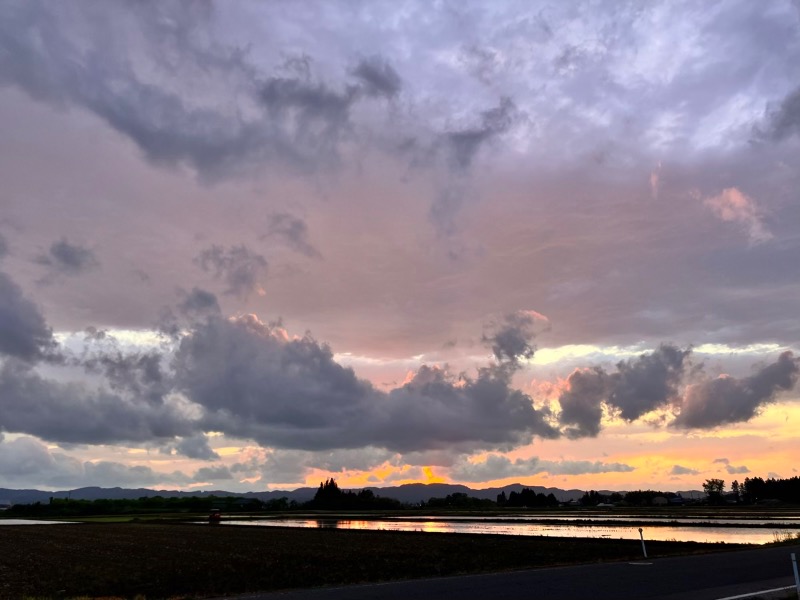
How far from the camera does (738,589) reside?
23.2 m

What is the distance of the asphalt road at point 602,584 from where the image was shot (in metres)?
22.8

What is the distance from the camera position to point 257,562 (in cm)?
4250

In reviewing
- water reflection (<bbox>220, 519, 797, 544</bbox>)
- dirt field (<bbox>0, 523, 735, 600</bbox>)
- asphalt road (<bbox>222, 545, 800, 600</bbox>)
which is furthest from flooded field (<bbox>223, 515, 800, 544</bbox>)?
asphalt road (<bbox>222, 545, 800, 600</bbox>)

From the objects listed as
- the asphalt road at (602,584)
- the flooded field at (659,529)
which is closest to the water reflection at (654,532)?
the flooded field at (659,529)

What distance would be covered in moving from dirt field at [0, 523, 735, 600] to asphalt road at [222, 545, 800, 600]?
508cm

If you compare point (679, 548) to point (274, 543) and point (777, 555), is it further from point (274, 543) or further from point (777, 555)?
point (274, 543)

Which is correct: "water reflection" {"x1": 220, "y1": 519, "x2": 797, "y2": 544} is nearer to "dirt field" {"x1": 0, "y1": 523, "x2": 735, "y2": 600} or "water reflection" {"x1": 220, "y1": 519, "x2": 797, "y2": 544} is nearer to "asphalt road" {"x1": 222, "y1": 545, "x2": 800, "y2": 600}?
"dirt field" {"x1": 0, "y1": 523, "x2": 735, "y2": 600}

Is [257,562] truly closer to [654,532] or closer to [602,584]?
[602,584]

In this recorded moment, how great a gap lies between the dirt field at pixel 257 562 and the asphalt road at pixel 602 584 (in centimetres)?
508

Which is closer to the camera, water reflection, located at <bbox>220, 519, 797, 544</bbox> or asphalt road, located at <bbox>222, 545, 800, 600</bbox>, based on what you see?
asphalt road, located at <bbox>222, 545, 800, 600</bbox>

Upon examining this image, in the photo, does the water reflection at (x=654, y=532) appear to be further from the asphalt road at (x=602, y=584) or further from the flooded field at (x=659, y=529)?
the asphalt road at (x=602, y=584)

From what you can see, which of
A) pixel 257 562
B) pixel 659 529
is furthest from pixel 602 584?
pixel 659 529

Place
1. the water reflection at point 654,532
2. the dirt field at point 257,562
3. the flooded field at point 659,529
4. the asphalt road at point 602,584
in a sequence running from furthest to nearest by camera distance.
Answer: the flooded field at point 659,529 → the water reflection at point 654,532 → the dirt field at point 257,562 → the asphalt road at point 602,584

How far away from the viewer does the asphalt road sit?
22.8 metres
